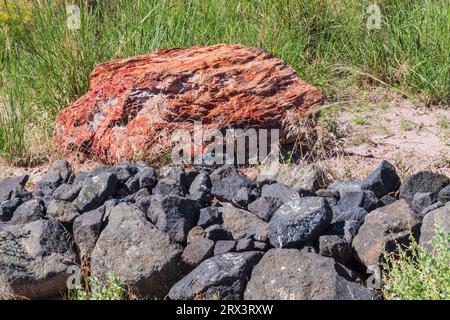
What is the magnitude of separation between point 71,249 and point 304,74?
2659mm

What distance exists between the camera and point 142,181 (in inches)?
191

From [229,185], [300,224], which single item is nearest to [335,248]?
[300,224]

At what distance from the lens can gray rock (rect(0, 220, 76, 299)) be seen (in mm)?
4246

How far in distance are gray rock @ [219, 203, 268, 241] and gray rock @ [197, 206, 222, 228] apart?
37mm

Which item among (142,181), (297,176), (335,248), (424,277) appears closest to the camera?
(424,277)

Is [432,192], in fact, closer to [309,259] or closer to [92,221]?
[309,259]

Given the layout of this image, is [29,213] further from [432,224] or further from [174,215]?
[432,224]

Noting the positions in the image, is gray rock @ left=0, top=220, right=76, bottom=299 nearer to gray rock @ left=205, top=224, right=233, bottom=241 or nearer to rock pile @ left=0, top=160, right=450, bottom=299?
rock pile @ left=0, top=160, right=450, bottom=299

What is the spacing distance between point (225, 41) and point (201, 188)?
2.06 meters

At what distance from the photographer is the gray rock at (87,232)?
14.4ft

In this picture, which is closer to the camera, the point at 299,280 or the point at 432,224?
the point at 299,280

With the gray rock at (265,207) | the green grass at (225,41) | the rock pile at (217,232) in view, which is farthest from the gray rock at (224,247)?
the green grass at (225,41)

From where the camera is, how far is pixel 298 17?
6848mm

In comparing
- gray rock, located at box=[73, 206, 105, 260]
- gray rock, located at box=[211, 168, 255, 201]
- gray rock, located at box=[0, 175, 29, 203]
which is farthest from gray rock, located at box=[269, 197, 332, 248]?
gray rock, located at box=[0, 175, 29, 203]
